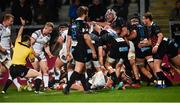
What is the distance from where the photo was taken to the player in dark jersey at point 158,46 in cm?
1477

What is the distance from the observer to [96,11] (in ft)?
62.0

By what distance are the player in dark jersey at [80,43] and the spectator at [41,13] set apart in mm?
6302

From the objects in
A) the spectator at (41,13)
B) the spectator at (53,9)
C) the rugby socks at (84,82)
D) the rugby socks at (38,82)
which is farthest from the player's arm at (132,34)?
the spectator at (53,9)

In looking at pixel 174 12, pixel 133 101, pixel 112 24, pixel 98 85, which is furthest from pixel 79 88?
pixel 174 12

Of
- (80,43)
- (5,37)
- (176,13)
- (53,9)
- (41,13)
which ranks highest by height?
(53,9)

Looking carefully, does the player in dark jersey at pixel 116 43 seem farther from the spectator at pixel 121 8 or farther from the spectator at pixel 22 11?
the spectator at pixel 22 11

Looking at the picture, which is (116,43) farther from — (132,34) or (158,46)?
(158,46)

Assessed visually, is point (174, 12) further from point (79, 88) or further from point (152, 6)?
point (79, 88)

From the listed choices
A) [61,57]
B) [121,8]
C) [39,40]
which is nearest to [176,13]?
[121,8]

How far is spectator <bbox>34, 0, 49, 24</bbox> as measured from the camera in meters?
19.8

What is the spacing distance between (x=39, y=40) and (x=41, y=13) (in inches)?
180

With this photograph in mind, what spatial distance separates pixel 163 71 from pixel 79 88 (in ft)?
8.83

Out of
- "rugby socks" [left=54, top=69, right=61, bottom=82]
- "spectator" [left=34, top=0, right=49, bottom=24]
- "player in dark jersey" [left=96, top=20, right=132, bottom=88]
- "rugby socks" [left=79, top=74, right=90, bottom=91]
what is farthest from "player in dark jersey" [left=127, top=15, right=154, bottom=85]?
"spectator" [left=34, top=0, right=49, bottom=24]

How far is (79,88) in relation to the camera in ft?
48.5
